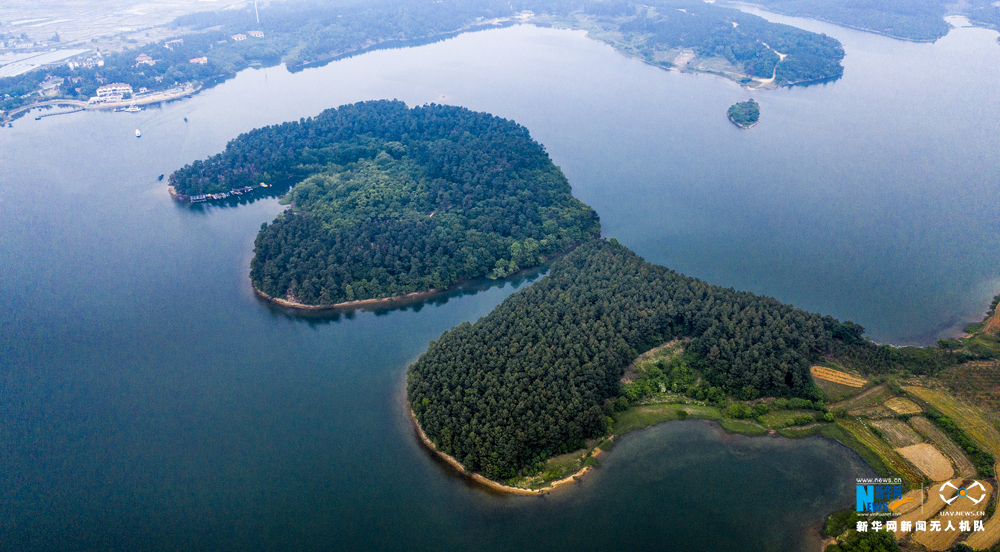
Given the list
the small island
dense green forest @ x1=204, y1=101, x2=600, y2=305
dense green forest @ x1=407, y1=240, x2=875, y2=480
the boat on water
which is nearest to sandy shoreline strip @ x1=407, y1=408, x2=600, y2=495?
dense green forest @ x1=407, y1=240, x2=875, y2=480

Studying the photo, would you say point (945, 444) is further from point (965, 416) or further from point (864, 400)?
point (864, 400)

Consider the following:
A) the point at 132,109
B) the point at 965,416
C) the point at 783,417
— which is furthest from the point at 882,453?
the point at 132,109

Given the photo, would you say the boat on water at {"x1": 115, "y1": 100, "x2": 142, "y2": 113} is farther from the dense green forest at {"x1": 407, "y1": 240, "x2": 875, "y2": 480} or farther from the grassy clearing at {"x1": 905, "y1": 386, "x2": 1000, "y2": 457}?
the grassy clearing at {"x1": 905, "y1": 386, "x2": 1000, "y2": 457}

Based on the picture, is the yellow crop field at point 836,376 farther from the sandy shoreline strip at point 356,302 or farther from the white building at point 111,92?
the white building at point 111,92

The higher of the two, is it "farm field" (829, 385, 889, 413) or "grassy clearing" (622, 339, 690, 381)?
"grassy clearing" (622, 339, 690, 381)

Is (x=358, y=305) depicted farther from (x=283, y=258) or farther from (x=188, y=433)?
(x=188, y=433)

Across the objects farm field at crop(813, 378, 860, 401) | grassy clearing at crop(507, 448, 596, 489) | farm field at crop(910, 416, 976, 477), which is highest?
Answer: farm field at crop(813, 378, 860, 401)
